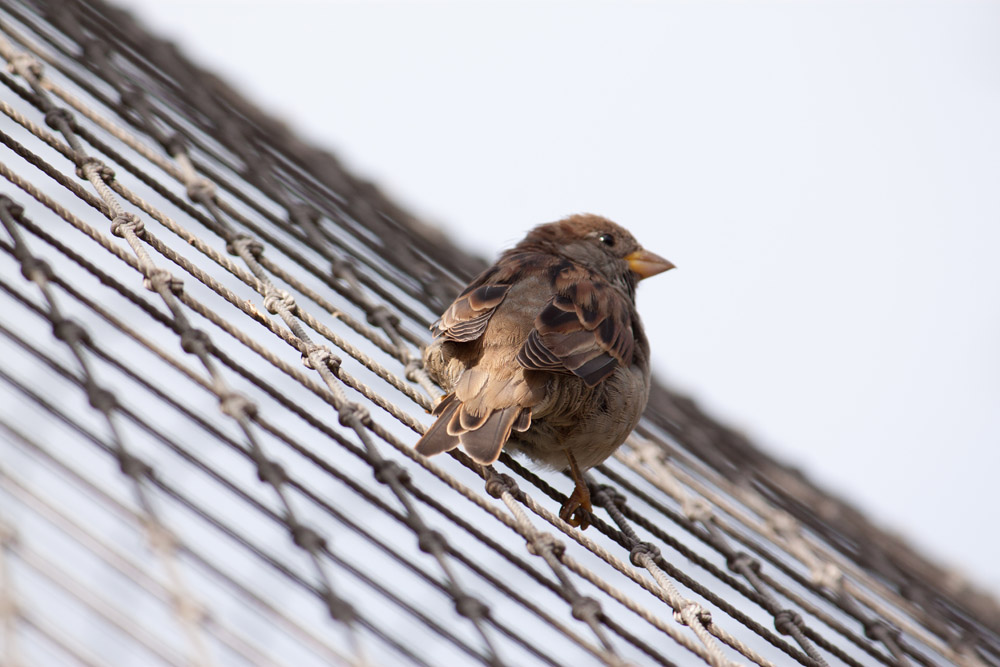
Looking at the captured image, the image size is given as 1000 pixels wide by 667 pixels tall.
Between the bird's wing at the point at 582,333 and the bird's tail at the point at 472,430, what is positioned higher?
the bird's wing at the point at 582,333

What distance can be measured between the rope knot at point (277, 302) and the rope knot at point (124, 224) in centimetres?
54

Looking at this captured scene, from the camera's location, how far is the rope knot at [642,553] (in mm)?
3639

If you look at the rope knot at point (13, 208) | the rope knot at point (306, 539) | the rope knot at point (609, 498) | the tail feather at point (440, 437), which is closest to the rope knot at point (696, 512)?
the rope knot at point (609, 498)

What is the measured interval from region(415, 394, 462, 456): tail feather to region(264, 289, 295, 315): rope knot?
0.73m

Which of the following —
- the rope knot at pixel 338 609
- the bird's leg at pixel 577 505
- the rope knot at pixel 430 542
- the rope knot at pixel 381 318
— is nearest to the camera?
the rope knot at pixel 338 609

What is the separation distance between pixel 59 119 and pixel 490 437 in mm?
2264

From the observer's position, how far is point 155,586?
8.29 feet

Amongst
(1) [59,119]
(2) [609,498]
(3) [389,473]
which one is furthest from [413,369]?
(1) [59,119]

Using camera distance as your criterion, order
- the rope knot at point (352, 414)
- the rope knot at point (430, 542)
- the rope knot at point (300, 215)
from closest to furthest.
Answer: the rope knot at point (430, 542), the rope knot at point (352, 414), the rope knot at point (300, 215)

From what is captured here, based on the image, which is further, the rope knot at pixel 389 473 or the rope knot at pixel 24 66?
the rope knot at pixel 24 66

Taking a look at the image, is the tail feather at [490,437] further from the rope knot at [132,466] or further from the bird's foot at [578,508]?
the rope knot at [132,466]

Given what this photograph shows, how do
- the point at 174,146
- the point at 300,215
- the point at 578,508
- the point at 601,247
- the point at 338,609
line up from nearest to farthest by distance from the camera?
the point at 338,609
the point at 578,508
the point at 174,146
the point at 601,247
the point at 300,215

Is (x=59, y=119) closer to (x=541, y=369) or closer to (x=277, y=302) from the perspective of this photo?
(x=277, y=302)

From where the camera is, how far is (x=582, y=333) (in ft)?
13.0
